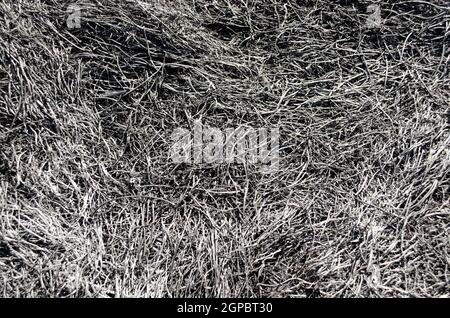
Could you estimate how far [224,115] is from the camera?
2.07 metres

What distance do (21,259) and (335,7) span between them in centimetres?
170

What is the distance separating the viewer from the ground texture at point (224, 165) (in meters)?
1.81

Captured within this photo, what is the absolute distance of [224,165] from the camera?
1.98m

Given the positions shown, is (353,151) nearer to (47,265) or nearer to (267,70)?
(267,70)

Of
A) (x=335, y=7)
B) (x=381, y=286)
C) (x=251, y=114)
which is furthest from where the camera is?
(x=335, y=7)

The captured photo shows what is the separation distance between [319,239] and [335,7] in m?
1.07

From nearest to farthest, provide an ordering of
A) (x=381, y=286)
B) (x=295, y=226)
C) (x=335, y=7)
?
1. (x=381, y=286)
2. (x=295, y=226)
3. (x=335, y=7)

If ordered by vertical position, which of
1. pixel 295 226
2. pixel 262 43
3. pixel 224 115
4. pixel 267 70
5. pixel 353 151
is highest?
pixel 262 43

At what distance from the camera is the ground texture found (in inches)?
71.3

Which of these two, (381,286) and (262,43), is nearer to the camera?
(381,286)
